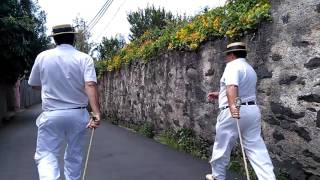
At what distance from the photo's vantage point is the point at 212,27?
28.1 ft

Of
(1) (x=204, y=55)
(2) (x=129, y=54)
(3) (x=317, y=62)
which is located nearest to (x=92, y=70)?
(3) (x=317, y=62)

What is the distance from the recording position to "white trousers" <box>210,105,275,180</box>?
5.47m

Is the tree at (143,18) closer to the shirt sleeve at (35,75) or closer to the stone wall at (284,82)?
the stone wall at (284,82)

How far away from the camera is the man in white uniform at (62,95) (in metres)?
5.08

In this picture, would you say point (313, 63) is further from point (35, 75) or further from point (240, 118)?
point (35, 75)

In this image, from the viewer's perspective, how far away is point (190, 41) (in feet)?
31.6

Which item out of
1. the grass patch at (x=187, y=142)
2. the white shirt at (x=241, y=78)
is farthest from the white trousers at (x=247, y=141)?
the grass patch at (x=187, y=142)

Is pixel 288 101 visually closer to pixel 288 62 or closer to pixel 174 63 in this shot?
pixel 288 62

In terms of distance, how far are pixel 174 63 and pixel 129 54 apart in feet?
15.8

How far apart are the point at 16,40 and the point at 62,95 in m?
14.7

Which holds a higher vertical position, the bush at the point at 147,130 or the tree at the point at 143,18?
the tree at the point at 143,18

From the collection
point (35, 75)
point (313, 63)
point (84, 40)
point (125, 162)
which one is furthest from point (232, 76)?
point (84, 40)

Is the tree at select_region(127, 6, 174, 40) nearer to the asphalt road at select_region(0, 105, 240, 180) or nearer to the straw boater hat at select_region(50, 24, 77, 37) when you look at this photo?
the asphalt road at select_region(0, 105, 240, 180)

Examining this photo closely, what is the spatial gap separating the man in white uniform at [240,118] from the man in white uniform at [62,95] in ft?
5.08
